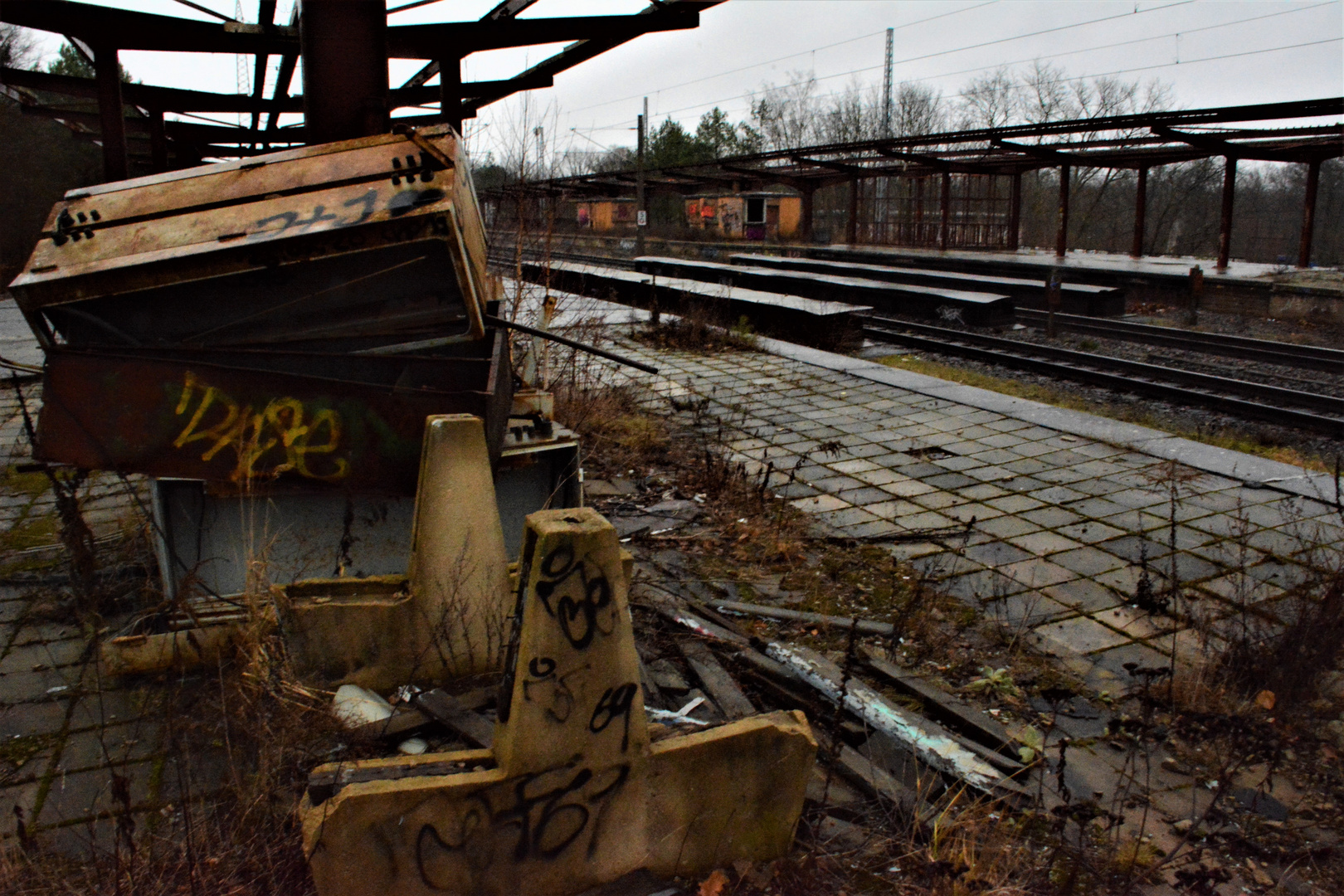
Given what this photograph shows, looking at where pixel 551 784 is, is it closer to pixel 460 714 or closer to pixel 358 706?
pixel 460 714

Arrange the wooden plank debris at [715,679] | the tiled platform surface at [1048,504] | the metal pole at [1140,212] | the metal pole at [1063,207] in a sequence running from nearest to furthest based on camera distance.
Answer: the wooden plank debris at [715,679] → the tiled platform surface at [1048,504] → the metal pole at [1140,212] → the metal pole at [1063,207]

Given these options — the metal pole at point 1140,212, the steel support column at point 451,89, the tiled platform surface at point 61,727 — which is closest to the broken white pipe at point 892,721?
the tiled platform surface at point 61,727

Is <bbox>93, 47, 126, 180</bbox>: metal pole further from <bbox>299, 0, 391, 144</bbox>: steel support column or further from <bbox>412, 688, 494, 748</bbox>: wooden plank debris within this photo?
<bbox>412, 688, 494, 748</bbox>: wooden plank debris

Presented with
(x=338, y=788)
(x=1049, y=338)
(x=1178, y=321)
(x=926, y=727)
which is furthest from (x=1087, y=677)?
(x=1178, y=321)

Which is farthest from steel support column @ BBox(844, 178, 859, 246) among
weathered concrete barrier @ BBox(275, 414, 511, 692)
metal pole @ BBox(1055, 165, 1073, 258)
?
weathered concrete barrier @ BBox(275, 414, 511, 692)

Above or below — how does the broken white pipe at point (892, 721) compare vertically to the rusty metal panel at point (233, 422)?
below

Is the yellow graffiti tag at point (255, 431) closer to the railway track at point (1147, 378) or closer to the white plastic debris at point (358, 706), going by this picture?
the white plastic debris at point (358, 706)

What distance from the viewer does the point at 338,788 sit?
2328 millimetres

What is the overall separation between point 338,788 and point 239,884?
343 millimetres

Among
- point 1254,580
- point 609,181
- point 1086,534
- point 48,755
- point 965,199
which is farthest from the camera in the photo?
point 609,181

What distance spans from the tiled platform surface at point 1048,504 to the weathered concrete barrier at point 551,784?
224 centimetres

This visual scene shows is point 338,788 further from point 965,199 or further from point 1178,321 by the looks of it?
point 965,199

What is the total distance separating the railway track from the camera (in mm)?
9453

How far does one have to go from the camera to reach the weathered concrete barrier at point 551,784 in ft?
7.49
